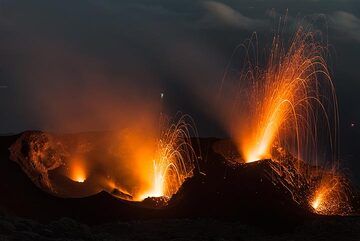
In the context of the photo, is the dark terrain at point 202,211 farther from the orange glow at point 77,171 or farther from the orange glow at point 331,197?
the orange glow at point 77,171

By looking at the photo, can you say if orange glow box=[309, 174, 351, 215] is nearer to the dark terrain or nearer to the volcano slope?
the volcano slope

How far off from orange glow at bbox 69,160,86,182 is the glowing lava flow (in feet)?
24.0

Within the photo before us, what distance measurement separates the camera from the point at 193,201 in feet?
133

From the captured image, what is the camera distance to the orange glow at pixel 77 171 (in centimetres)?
5147

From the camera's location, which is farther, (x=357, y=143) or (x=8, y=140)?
(x=357, y=143)

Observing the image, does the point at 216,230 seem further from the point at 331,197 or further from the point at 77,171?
the point at 77,171

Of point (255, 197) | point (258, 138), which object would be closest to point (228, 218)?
point (255, 197)

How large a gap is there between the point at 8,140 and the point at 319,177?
31.3m

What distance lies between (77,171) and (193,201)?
1711 cm

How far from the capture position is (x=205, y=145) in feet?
170

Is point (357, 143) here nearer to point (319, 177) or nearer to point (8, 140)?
point (319, 177)

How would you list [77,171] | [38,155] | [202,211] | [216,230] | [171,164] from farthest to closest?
1. [77,171]
2. [171,164]
3. [38,155]
4. [202,211]
5. [216,230]

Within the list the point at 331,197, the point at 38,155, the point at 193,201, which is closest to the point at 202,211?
the point at 193,201

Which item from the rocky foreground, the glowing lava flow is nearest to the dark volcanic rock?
the glowing lava flow
